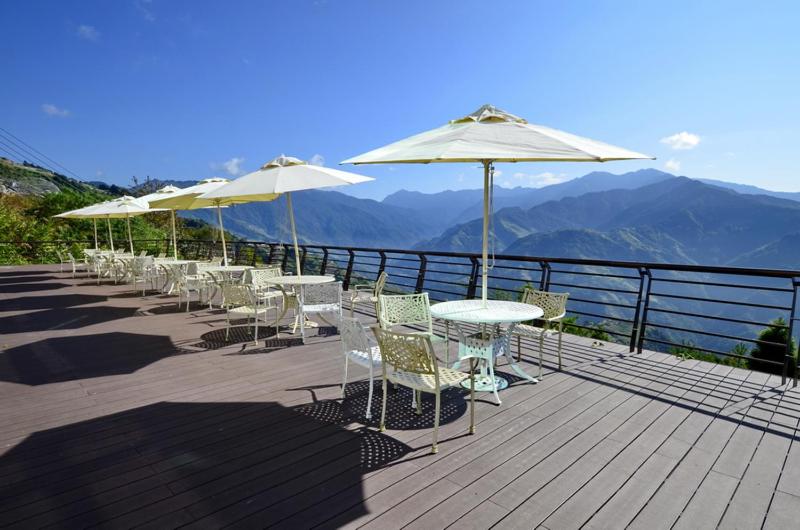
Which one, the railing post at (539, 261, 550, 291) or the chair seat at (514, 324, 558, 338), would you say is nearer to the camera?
the chair seat at (514, 324, 558, 338)

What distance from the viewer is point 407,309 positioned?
401cm

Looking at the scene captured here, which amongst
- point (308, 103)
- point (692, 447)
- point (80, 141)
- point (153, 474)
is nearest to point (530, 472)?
point (692, 447)

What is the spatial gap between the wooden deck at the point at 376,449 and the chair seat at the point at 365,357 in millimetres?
397

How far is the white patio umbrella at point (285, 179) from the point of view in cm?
492

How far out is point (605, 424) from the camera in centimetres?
294

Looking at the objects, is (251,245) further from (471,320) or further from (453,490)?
(453,490)

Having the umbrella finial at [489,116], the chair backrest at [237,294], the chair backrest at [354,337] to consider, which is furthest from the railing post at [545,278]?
the chair backrest at [237,294]

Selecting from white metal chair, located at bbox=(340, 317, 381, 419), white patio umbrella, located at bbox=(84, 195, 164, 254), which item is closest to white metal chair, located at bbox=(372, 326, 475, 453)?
white metal chair, located at bbox=(340, 317, 381, 419)

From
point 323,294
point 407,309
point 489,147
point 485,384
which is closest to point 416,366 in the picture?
point 485,384

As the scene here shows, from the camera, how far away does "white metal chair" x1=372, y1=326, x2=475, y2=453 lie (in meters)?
2.51

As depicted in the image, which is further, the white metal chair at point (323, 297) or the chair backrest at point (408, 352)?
the white metal chair at point (323, 297)

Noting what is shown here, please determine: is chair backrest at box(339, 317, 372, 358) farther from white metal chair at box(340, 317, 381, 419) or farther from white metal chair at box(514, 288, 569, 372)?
white metal chair at box(514, 288, 569, 372)

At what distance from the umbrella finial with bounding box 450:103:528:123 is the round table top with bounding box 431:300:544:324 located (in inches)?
63.9

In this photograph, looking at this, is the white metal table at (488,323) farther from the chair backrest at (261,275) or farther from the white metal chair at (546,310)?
the chair backrest at (261,275)
